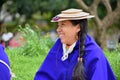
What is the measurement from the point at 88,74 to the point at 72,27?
51 cm

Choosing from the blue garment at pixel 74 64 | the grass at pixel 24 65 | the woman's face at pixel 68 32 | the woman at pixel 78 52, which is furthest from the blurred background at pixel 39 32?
the woman's face at pixel 68 32

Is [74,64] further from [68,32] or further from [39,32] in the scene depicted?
[39,32]

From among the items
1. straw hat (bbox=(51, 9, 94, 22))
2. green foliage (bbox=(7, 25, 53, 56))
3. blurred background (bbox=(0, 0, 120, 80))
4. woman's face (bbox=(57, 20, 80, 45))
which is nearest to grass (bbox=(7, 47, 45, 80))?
blurred background (bbox=(0, 0, 120, 80))

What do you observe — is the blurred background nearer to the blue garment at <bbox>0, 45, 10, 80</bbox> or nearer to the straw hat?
the straw hat

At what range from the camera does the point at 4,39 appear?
11.6 m

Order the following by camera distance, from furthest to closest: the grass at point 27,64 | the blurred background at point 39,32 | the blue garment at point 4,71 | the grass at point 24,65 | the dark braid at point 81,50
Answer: the blurred background at point 39,32
the grass at point 24,65
the grass at point 27,64
the dark braid at point 81,50
the blue garment at point 4,71

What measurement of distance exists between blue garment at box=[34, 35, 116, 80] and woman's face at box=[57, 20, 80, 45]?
0.29ft

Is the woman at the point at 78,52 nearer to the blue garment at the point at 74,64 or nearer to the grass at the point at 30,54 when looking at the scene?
the blue garment at the point at 74,64

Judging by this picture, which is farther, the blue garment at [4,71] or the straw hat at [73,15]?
the straw hat at [73,15]

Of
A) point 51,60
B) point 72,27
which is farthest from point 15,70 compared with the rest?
point 72,27

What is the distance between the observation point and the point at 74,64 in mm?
4434

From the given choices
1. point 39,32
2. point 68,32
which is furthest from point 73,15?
point 39,32

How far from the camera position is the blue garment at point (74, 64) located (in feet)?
14.2

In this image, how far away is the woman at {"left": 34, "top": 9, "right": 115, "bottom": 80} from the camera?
170 inches
